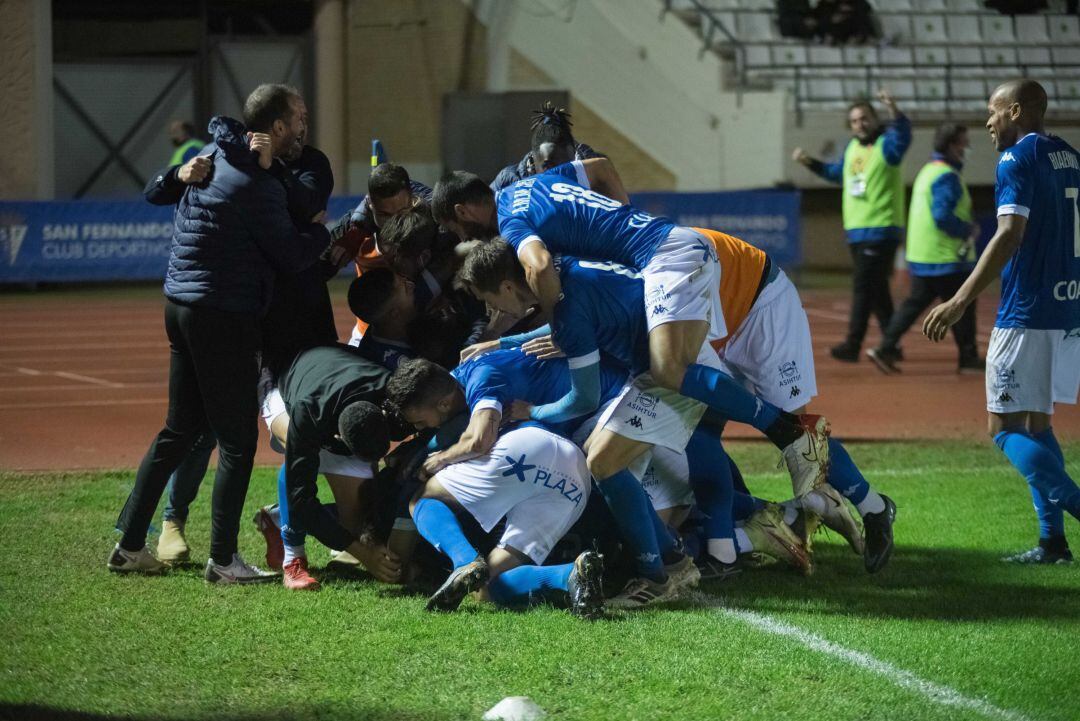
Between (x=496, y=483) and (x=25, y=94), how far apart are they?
18.6 metres

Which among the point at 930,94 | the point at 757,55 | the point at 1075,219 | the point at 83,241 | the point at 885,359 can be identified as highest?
the point at 757,55

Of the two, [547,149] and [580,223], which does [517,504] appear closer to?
[580,223]

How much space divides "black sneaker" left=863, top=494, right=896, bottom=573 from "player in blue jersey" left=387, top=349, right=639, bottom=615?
897 mm

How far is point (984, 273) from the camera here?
6.02 metres

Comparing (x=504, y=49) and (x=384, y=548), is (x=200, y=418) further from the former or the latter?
(x=504, y=49)

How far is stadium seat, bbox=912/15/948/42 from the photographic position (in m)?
25.9

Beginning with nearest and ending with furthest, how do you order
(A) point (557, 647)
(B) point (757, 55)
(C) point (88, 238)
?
(A) point (557, 647)
(C) point (88, 238)
(B) point (757, 55)

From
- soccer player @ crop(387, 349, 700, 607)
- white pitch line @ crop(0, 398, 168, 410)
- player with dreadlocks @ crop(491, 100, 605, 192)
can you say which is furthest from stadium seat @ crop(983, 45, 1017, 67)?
soccer player @ crop(387, 349, 700, 607)

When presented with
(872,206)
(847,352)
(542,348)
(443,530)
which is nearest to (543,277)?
(542,348)

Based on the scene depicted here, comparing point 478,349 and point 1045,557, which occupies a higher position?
point 478,349

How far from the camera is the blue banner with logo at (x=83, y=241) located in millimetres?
18562

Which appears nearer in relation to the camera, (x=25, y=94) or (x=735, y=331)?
(x=735, y=331)

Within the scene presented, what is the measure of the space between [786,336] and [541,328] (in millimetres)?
1248

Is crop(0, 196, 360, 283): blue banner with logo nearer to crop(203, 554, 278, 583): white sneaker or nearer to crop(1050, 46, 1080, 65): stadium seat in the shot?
crop(203, 554, 278, 583): white sneaker
